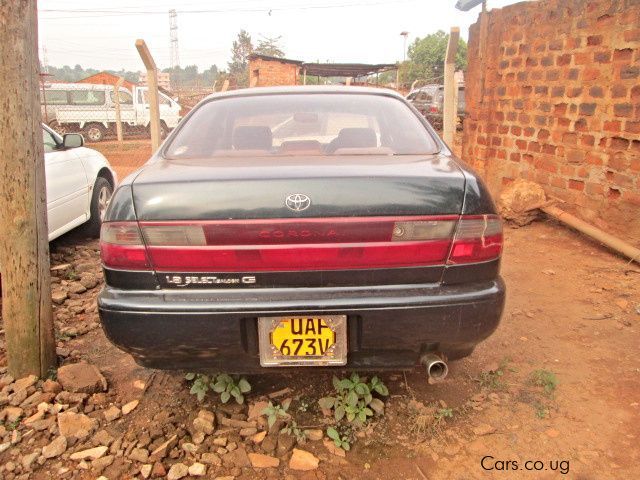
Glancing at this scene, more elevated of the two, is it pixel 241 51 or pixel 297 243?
pixel 241 51

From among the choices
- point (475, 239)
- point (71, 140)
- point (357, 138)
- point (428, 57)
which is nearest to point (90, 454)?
point (475, 239)

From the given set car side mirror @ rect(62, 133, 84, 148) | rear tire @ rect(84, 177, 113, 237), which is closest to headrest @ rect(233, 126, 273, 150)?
car side mirror @ rect(62, 133, 84, 148)

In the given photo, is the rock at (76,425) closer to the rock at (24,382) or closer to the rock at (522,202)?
the rock at (24,382)

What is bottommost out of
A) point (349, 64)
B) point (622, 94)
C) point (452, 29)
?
point (622, 94)

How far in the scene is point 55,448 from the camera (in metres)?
2.23

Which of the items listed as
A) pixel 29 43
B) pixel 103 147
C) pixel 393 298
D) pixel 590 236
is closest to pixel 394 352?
pixel 393 298

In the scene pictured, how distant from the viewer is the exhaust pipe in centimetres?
216

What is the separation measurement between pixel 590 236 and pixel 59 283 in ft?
14.8

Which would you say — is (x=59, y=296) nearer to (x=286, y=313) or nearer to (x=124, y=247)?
(x=124, y=247)

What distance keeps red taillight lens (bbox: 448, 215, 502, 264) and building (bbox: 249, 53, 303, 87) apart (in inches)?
754

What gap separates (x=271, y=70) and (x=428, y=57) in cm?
4181

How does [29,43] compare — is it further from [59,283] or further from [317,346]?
[59,283]

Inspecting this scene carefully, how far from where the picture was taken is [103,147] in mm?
16031

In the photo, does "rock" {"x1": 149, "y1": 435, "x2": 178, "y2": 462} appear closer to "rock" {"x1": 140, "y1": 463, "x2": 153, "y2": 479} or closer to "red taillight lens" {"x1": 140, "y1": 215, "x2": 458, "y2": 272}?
"rock" {"x1": 140, "y1": 463, "x2": 153, "y2": 479}
